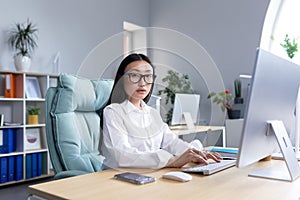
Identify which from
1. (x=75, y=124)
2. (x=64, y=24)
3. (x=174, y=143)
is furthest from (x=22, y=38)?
(x=174, y=143)

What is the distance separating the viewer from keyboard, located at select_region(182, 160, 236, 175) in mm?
1131

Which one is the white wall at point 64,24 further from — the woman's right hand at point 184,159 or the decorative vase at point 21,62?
the woman's right hand at point 184,159

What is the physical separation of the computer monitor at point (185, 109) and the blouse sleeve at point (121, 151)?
34cm

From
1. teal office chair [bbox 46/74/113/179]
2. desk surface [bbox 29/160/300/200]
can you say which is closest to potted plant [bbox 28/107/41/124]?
teal office chair [bbox 46/74/113/179]

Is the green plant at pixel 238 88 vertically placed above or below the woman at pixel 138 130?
above

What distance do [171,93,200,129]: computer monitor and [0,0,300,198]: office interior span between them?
1.35 metres

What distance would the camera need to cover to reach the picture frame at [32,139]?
328cm

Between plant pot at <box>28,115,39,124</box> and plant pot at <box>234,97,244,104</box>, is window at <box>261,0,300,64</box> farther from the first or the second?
plant pot at <box>28,115,39,124</box>

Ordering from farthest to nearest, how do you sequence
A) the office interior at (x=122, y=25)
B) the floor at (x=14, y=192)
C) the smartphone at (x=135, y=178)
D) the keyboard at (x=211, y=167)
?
the office interior at (x=122, y=25), the floor at (x=14, y=192), the keyboard at (x=211, y=167), the smartphone at (x=135, y=178)

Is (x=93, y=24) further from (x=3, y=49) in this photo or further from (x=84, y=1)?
(x=3, y=49)

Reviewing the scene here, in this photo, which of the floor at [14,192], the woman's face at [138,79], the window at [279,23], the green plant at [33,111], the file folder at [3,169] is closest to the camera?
the woman's face at [138,79]

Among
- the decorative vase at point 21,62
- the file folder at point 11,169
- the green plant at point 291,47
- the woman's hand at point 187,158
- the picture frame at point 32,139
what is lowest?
the file folder at point 11,169

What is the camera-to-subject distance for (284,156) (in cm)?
109

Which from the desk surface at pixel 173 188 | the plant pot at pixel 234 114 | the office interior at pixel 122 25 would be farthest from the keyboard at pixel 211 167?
the plant pot at pixel 234 114
